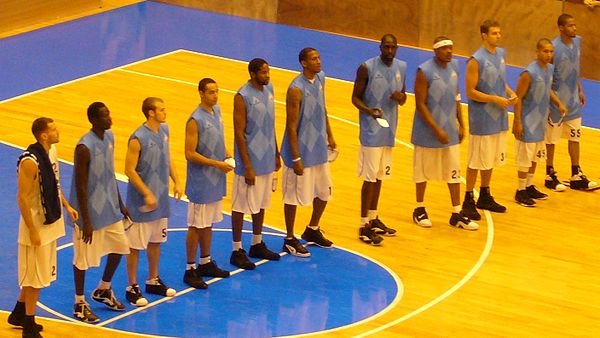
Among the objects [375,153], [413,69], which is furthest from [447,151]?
[413,69]

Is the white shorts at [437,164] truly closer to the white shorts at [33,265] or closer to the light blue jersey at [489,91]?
the light blue jersey at [489,91]

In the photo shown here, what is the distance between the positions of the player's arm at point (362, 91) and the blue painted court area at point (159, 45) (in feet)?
21.1

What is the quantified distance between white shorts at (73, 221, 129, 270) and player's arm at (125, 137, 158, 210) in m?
0.35

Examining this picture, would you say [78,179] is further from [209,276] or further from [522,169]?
[522,169]

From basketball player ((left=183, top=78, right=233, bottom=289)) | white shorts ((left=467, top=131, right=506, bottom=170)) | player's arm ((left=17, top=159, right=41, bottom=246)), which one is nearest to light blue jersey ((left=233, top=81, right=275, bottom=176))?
basketball player ((left=183, top=78, right=233, bottom=289))

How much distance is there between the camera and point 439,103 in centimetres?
1491

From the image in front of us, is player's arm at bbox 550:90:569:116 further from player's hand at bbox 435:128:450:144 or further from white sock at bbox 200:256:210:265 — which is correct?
white sock at bbox 200:256:210:265

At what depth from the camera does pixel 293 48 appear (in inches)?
931

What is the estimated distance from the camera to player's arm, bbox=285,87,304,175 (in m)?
14.0

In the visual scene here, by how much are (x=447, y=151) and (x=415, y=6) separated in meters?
9.37

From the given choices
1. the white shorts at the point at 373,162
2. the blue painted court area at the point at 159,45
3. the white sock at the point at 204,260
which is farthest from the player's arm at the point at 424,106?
the blue painted court area at the point at 159,45

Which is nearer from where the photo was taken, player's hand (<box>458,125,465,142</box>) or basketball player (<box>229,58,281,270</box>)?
basketball player (<box>229,58,281,270</box>)

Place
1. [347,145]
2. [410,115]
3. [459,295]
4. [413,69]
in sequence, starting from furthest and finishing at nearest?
[413,69] < [410,115] < [347,145] < [459,295]

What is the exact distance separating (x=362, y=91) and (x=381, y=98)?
22cm
